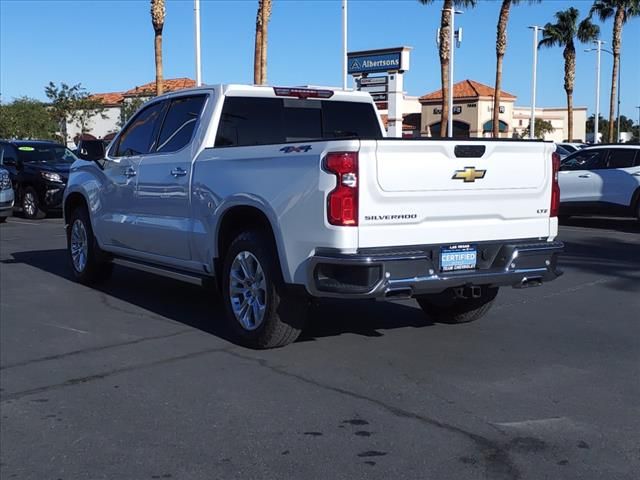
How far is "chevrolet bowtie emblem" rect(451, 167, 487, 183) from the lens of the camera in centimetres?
587

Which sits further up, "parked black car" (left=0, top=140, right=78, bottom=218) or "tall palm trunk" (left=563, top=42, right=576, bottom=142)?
"tall palm trunk" (left=563, top=42, right=576, bottom=142)

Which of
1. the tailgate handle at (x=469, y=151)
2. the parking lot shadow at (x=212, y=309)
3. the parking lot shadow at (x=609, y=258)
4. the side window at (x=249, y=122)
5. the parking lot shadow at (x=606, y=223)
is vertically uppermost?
the side window at (x=249, y=122)

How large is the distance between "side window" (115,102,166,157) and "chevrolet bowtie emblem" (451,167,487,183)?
3.45m

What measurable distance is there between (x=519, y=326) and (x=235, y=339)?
8.76 ft

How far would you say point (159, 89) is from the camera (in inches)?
1189

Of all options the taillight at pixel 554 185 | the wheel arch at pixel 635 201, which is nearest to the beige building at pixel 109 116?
the wheel arch at pixel 635 201

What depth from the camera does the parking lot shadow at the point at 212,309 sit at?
7297 millimetres

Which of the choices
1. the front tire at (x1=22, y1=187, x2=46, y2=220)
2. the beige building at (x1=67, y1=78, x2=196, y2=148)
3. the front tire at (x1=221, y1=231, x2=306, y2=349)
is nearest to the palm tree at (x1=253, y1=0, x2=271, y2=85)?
the front tire at (x1=22, y1=187, x2=46, y2=220)

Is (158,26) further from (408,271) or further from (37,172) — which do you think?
(408,271)

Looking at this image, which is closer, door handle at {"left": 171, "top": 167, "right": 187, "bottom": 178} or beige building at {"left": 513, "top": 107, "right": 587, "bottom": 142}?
door handle at {"left": 171, "top": 167, "right": 187, "bottom": 178}

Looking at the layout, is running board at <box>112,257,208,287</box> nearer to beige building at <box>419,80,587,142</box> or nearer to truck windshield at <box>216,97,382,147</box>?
truck windshield at <box>216,97,382,147</box>

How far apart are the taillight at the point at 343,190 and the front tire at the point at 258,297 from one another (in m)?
0.87

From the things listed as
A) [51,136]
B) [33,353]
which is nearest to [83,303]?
[33,353]

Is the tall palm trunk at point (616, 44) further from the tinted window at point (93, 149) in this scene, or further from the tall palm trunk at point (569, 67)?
the tinted window at point (93, 149)
